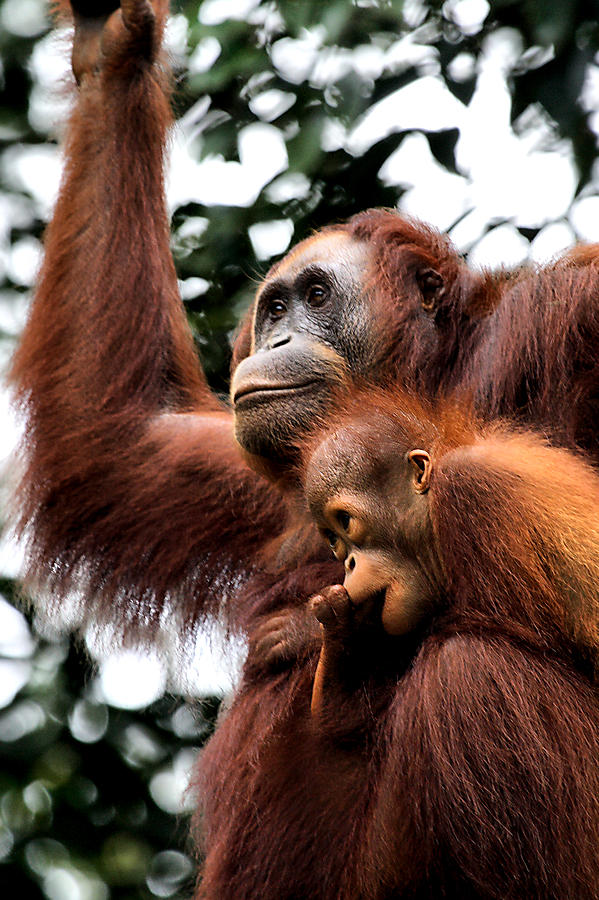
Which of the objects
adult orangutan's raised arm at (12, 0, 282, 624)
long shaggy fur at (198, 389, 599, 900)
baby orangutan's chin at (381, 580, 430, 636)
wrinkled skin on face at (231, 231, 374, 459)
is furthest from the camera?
adult orangutan's raised arm at (12, 0, 282, 624)

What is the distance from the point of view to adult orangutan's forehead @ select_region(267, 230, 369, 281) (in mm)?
3307

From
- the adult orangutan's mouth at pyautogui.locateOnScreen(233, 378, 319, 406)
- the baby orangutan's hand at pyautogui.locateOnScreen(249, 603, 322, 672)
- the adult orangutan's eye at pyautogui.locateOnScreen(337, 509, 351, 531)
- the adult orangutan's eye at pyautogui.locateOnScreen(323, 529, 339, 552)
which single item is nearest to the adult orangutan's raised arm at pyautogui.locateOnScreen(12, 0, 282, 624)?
the baby orangutan's hand at pyautogui.locateOnScreen(249, 603, 322, 672)

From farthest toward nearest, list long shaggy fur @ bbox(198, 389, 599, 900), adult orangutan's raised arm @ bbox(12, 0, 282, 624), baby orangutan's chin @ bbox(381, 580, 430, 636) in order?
adult orangutan's raised arm @ bbox(12, 0, 282, 624) → baby orangutan's chin @ bbox(381, 580, 430, 636) → long shaggy fur @ bbox(198, 389, 599, 900)

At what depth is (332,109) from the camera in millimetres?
Answer: 3982

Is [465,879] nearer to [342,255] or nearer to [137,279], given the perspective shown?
[342,255]

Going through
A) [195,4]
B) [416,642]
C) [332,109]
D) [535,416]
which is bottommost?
[416,642]

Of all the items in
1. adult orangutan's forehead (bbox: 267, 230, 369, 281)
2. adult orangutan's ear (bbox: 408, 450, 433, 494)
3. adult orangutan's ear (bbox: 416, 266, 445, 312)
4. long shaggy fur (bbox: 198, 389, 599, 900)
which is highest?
adult orangutan's forehead (bbox: 267, 230, 369, 281)

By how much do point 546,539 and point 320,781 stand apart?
2.58 ft

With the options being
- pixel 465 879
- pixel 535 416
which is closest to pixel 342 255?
pixel 535 416

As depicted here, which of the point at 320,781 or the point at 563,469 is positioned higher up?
the point at 563,469

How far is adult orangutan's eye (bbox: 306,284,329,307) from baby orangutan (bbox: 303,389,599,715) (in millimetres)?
531

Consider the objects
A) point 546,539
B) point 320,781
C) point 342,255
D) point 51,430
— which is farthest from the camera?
point 51,430

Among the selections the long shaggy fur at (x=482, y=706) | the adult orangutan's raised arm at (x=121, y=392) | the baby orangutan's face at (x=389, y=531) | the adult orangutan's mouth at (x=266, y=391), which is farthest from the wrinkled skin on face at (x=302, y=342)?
the adult orangutan's raised arm at (x=121, y=392)

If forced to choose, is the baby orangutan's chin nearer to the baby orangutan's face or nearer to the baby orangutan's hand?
the baby orangutan's face
